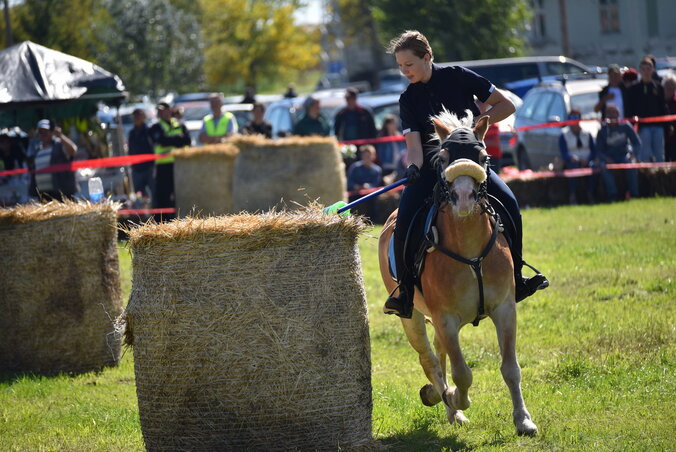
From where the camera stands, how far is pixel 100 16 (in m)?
42.0

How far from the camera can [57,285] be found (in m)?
9.67

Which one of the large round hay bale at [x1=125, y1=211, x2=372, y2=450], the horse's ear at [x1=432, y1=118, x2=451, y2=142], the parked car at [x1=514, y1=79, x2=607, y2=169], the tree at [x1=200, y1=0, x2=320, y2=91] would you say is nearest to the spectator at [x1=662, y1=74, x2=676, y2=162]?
the parked car at [x1=514, y1=79, x2=607, y2=169]

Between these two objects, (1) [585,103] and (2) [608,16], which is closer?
(1) [585,103]

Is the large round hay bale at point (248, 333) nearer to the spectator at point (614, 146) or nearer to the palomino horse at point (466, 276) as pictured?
the palomino horse at point (466, 276)

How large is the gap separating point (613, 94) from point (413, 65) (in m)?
13.4

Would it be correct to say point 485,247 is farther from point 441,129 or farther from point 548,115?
point 548,115

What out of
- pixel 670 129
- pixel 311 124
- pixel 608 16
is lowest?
pixel 670 129

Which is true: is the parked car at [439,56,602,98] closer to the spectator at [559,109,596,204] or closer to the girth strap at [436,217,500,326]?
the spectator at [559,109,596,204]

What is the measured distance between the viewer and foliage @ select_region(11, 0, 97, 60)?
3625 cm

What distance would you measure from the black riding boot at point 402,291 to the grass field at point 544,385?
1.07 ft

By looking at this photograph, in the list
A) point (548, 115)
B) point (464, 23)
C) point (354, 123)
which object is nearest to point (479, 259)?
point (354, 123)

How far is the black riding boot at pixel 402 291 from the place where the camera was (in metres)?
7.30

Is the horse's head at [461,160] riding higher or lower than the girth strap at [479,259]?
higher

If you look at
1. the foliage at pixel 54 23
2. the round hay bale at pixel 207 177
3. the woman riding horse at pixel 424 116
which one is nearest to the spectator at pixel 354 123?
the round hay bale at pixel 207 177
